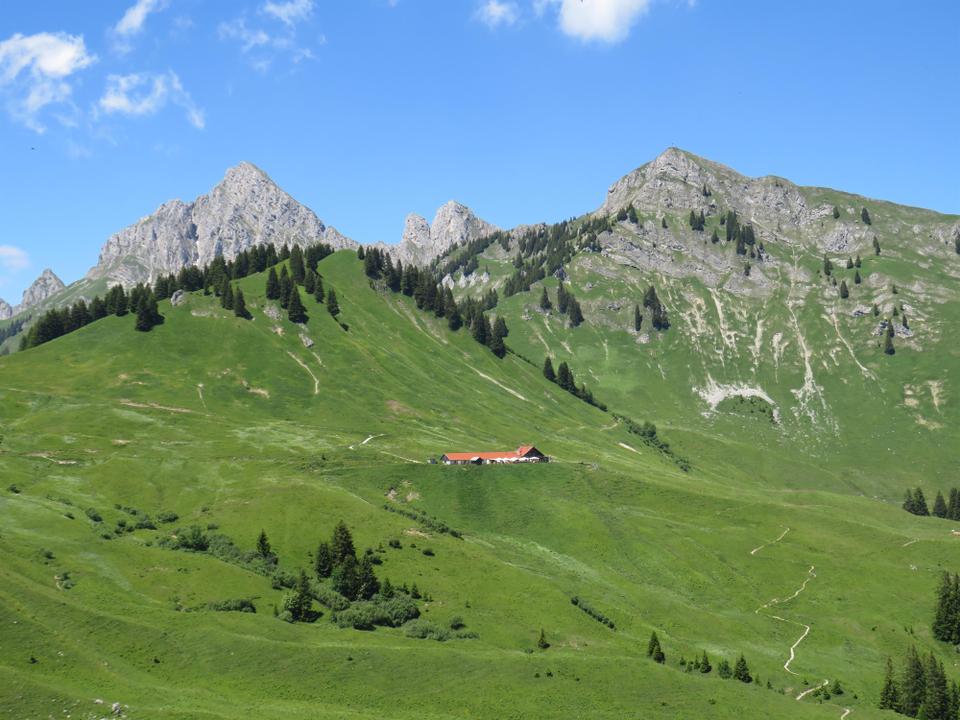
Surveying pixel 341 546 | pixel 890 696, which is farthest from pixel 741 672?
pixel 341 546

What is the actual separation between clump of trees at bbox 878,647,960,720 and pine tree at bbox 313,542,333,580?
7238 centimetres

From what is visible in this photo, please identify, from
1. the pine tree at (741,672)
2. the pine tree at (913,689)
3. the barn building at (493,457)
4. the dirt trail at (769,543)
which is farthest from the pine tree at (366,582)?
the dirt trail at (769,543)

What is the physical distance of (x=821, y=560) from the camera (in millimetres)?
141750

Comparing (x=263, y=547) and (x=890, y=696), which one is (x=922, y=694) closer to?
(x=890, y=696)

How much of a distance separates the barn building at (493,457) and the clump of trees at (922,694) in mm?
88756

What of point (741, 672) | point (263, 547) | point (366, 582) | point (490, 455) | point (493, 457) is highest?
point (490, 455)

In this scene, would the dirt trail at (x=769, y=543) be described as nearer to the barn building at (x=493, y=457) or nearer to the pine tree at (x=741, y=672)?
the barn building at (x=493, y=457)

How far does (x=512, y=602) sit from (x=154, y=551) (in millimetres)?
47726

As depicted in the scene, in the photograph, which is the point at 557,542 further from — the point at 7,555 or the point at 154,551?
the point at 7,555

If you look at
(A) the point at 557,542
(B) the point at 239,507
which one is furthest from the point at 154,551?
(A) the point at 557,542

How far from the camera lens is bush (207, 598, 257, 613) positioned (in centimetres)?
8800

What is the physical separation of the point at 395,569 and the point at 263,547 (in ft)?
62.7

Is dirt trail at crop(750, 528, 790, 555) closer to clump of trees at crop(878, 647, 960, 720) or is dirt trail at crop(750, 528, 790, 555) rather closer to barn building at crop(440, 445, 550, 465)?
clump of trees at crop(878, 647, 960, 720)

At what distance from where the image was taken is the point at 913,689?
94000mm
